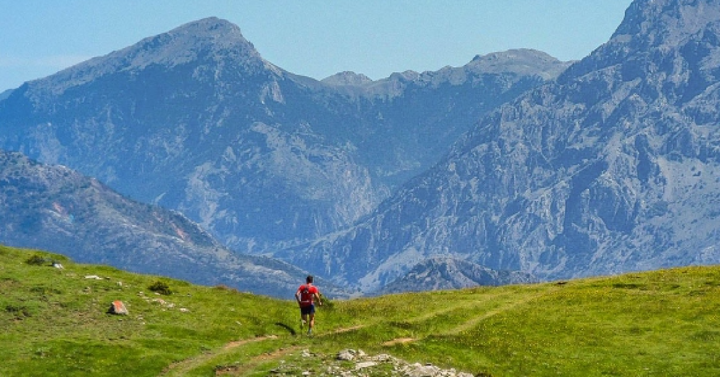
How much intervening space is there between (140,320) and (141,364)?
29.1 ft

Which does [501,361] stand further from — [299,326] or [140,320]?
[140,320]

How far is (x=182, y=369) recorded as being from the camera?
51.3 metres

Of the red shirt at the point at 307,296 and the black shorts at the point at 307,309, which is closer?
the red shirt at the point at 307,296

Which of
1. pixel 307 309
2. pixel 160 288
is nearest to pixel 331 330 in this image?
pixel 307 309

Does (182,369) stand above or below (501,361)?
above

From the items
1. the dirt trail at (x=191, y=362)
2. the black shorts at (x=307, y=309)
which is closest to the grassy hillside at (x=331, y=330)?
the dirt trail at (x=191, y=362)

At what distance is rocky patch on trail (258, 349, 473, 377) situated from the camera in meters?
50.0

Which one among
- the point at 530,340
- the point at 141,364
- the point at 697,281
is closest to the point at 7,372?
the point at 141,364

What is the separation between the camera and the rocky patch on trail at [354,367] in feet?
164

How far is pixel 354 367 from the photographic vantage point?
5109 centimetres

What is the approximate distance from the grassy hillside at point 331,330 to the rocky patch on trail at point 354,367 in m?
0.15

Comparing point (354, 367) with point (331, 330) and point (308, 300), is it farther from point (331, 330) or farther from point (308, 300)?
point (331, 330)

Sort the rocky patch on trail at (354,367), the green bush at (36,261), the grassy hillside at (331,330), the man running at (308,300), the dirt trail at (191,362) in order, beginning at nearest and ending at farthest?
the rocky patch on trail at (354,367) < the dirt trail at (191,362) < the grassy hillside at (331,330) < the man running at (308,300) < the green bush at (36,261)

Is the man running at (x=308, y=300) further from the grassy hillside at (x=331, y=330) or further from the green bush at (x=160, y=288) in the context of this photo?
the green bush at (x=160, y=288)
